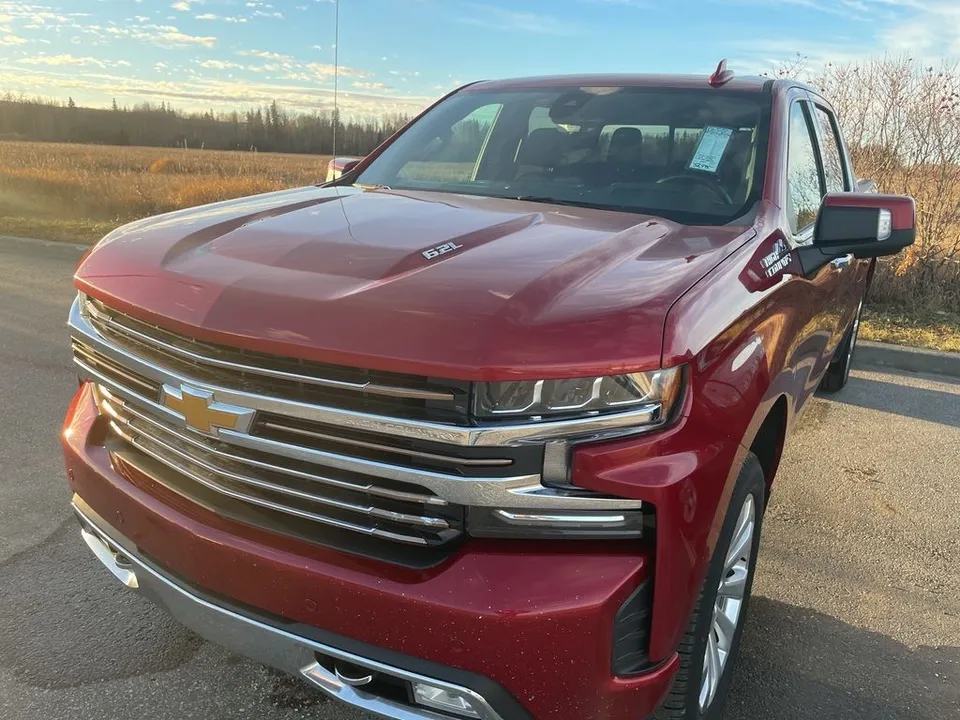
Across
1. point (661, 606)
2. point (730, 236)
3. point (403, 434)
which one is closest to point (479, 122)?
point (730, 236)

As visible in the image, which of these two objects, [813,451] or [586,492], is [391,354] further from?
[813,451]

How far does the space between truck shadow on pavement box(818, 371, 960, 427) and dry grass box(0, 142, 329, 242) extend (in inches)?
360

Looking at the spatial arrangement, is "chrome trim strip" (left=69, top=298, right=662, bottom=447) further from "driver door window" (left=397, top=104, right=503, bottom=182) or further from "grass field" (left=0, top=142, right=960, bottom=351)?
"grass field" (left=0, top=142, right=960, bottom=351)

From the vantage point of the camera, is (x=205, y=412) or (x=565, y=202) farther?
(x=565, y=202)

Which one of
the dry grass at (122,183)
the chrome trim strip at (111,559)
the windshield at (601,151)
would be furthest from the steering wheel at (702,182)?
the dry grass at (122,183)

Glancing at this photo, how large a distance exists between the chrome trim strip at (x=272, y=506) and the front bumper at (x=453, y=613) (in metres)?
0.06

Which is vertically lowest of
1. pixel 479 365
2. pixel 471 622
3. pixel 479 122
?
pixel 471 622

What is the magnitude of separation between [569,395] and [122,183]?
50.2ft

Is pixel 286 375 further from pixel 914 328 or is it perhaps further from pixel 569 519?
pixel 914 328

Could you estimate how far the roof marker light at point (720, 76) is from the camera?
3180 mm

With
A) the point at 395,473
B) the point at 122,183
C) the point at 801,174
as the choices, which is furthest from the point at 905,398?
the point at 122,183

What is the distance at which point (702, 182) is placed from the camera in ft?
9.05

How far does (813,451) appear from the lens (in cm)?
435

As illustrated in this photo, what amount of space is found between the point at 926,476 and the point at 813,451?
0.57 m
